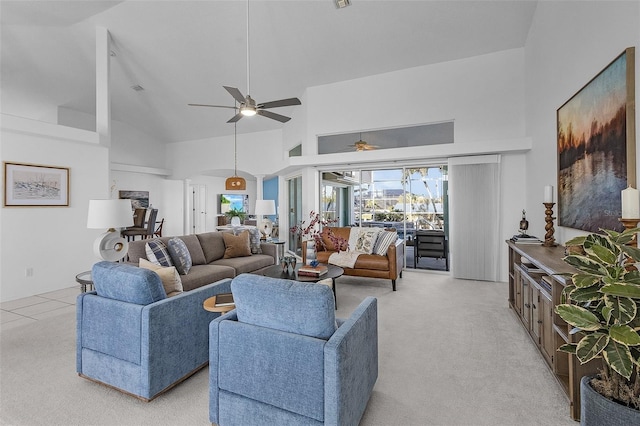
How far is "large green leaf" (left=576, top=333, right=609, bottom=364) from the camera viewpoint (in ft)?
4.12

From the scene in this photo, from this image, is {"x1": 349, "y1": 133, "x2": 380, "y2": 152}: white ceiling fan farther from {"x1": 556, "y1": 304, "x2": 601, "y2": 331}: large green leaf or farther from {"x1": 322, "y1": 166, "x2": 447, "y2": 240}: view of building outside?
{"x1": 556, "y1": 304, "x2": 601, "y2": 331}: large green leaf

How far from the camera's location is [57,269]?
485cm

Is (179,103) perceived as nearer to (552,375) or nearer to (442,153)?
(442,153)

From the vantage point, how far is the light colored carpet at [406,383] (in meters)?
1.88

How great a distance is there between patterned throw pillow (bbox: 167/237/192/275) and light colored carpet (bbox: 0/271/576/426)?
3.79 ft

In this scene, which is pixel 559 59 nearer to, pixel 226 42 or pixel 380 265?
pixel 380 265

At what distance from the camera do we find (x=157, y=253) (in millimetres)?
3666

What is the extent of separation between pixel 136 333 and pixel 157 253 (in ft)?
6.15

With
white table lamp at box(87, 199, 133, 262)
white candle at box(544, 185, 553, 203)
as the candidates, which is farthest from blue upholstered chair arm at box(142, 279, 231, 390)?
white candle at box(544, 185, 553, 203)

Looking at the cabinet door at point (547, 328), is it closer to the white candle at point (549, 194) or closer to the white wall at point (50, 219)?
the white candle at point (549, 194)

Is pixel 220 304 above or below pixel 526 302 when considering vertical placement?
above

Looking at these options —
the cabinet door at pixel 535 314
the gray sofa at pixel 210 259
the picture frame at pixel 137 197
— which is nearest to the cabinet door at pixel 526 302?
the cabinet door at pixel 535 314

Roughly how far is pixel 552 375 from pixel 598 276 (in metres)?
1.40

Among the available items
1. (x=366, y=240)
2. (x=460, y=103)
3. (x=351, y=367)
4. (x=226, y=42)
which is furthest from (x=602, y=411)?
(x=226, y=42)
